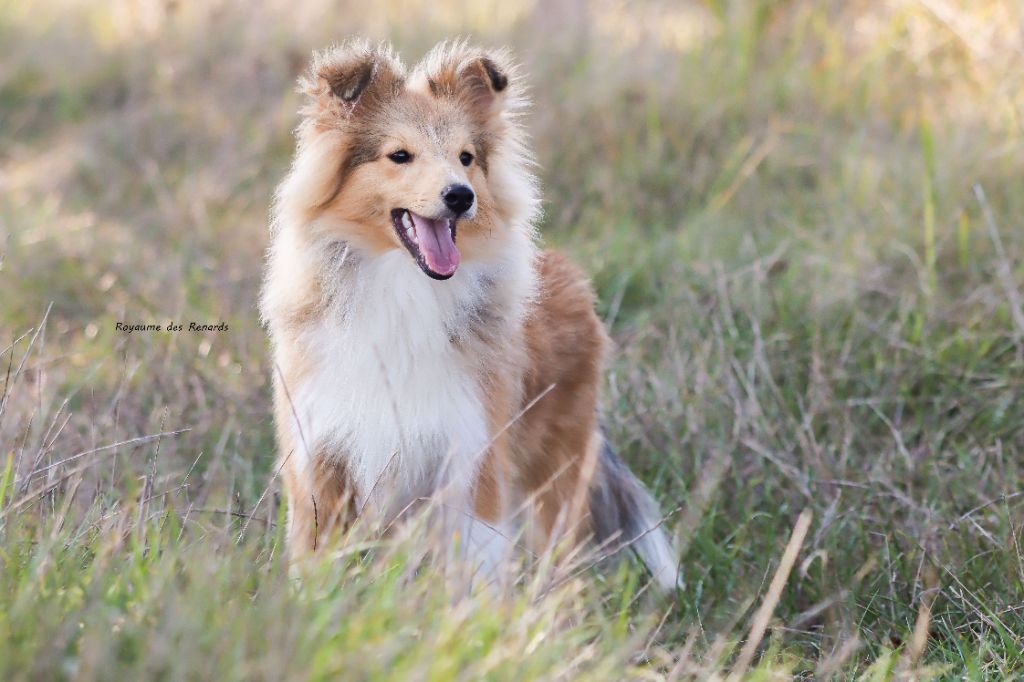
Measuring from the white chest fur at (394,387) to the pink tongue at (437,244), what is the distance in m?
0.10

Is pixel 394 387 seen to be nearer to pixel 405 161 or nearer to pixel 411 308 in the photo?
pixel 411 308

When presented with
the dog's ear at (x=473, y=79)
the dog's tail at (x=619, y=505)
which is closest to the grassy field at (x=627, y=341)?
the dog's tail at (x=619, y=505)

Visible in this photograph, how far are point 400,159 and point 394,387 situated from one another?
0.75 m

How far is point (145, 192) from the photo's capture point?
25.4 feet

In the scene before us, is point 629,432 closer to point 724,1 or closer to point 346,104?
point 346,104

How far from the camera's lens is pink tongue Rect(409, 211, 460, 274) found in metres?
3.63

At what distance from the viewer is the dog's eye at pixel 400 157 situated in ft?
12.3

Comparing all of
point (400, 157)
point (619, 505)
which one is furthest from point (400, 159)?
point (619, 505)

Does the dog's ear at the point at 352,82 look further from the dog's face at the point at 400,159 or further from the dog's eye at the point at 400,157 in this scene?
the dog's eye at the point at 400,157

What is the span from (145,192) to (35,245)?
1314 millimetres

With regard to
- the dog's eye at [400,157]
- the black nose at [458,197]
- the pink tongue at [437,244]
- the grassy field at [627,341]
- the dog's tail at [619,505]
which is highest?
the dog's eye at [400,157]

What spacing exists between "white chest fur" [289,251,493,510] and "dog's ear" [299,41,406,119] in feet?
1.82

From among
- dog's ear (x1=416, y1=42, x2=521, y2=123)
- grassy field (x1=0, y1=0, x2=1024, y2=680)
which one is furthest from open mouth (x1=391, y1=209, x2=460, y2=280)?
grassy field (x1=0, y1=0, x2=1024, y2=680)

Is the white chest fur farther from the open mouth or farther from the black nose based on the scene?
the black nose
